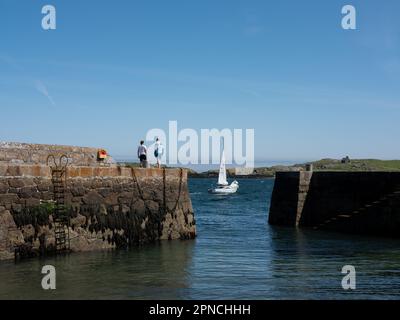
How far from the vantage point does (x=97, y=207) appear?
1930 centimetres

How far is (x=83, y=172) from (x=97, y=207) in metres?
1.35

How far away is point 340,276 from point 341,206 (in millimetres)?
13496

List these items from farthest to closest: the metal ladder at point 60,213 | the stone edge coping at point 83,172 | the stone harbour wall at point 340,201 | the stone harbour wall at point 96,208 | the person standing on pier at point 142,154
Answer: the stone harbour wall at point 340,201, the person standing on pier at point 142,154, the metal ladder at point 60,213, the stone edge coping at point 83,172, the stone harbour wall at point 96,208

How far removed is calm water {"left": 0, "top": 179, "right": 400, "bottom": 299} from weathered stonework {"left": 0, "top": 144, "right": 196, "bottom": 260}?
771 millimetres

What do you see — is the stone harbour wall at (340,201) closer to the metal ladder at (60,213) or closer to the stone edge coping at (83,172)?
the stone edge coping at (83,172)

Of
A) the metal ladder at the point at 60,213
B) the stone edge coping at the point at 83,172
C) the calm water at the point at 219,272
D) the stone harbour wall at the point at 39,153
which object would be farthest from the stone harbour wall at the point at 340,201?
the metal ladder at the point at 60,213

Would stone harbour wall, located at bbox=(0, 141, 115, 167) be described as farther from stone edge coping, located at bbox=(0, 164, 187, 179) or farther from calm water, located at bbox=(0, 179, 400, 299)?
calm water, located at bbox=(0, 179, 400, 299)

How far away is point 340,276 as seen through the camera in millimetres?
15172

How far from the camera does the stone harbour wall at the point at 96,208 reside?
1647 centimetres

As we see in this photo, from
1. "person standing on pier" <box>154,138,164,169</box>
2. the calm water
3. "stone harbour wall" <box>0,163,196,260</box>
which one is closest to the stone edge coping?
"stone harbour wall" <box>0,163,196,260</box>

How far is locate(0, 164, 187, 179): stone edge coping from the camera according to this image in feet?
54.5

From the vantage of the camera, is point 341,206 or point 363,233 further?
point 341,206
